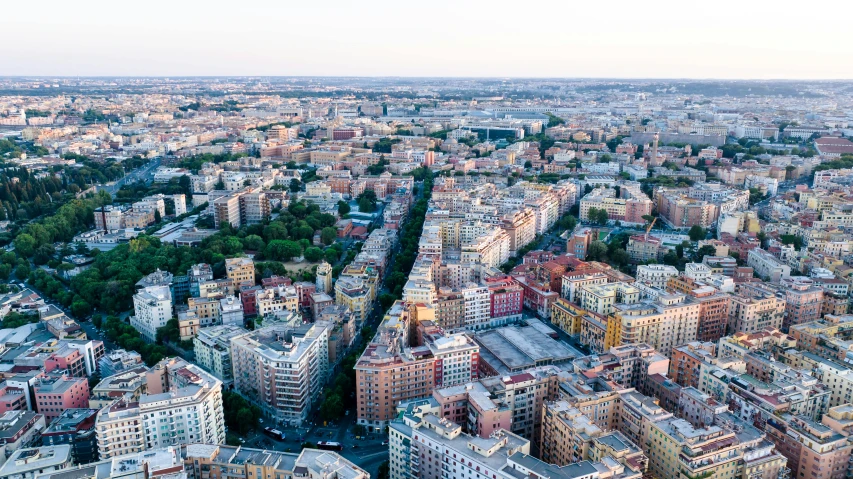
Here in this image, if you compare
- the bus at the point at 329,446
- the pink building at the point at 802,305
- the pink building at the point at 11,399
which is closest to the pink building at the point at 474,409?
the bus at the point at 329,446

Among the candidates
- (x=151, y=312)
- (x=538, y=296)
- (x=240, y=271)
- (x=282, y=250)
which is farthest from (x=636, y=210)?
(x=151, y=312)

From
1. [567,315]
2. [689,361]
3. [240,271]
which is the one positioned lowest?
[567,315]

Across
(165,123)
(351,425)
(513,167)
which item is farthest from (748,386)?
(165,123)

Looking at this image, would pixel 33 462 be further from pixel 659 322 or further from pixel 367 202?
pixel 367 202

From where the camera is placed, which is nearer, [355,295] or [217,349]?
[217,349]

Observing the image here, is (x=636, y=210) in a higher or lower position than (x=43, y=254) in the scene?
higher

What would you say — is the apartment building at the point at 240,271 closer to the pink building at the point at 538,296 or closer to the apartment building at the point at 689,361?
the pink building at the point at 538,296
